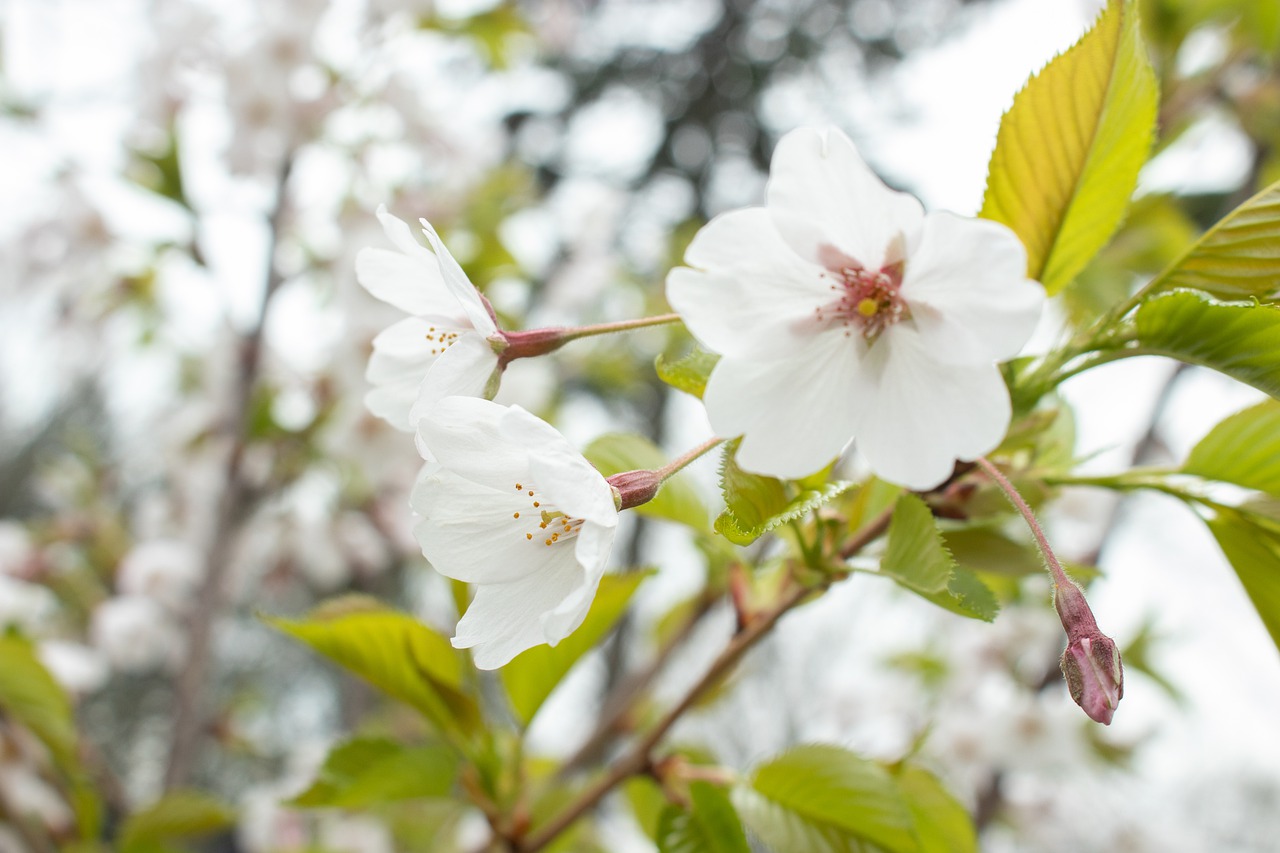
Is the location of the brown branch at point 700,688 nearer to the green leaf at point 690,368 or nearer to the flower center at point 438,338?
the green leaf at point 690,368

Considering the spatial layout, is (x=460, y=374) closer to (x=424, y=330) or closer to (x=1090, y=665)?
(x=424, y=330)

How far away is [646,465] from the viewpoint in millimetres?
604

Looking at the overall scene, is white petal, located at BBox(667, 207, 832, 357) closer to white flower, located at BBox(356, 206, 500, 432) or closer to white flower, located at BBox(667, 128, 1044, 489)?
white flower, located at BBox(667, 128, 1044, 489)

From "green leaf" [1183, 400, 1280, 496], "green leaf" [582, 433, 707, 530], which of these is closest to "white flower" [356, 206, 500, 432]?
"green leaf" [582, 433, 707, 530]

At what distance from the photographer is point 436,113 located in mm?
1831

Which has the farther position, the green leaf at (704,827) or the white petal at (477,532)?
the green leaf at (704,827)

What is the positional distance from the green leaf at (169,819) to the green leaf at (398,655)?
69 cm

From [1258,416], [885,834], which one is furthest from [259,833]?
[1258,416]

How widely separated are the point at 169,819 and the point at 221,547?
521mm

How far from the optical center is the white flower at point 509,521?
0.42 m

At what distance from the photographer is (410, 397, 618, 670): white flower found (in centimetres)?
42

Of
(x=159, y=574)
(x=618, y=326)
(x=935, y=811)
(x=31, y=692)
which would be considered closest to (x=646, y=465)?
(x=618, y=326)

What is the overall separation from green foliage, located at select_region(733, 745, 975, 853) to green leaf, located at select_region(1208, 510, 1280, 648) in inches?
9.5

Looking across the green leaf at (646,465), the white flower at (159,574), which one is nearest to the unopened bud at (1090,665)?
the green leaf at (646,465)
